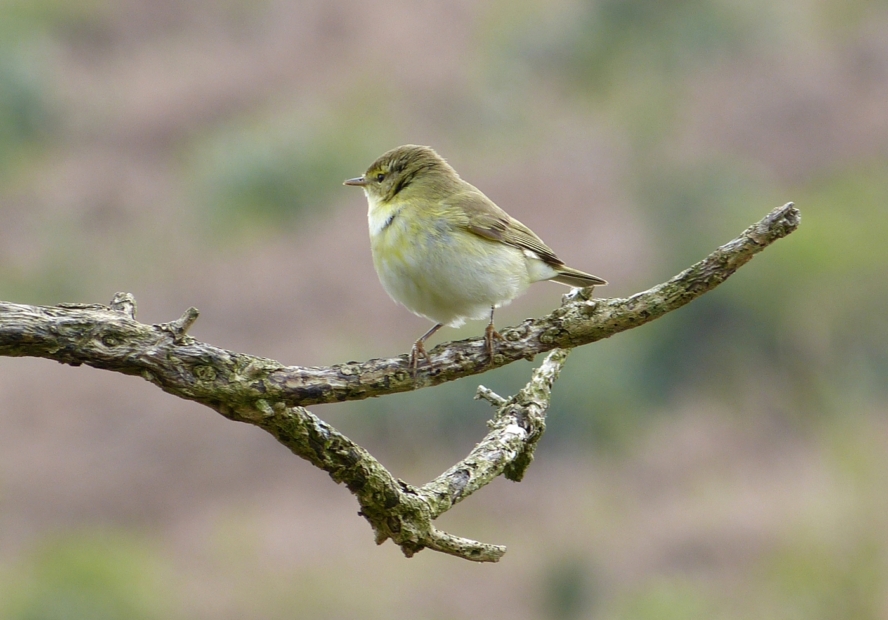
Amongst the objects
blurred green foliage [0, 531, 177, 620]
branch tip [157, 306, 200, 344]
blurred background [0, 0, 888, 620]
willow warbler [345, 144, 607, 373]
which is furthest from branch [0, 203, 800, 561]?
blurred green foliage [0, 531, 177, 620]

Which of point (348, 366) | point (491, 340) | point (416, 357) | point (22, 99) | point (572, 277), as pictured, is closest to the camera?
point (348, 366)

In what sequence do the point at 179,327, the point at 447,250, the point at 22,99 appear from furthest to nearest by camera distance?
the point at 22,99, the point at 447,250, the point at 179,327

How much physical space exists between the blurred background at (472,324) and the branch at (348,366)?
17.1m

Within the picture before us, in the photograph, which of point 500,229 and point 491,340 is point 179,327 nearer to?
point 491,340

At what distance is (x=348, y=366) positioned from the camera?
357 centimetres

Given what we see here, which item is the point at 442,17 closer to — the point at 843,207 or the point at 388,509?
the point at 843,207

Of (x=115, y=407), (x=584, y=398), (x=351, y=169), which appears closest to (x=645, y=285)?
(x=584, y=398)

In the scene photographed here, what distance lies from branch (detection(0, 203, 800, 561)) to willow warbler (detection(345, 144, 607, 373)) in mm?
883

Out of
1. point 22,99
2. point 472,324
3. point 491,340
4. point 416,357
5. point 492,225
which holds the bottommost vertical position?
point 416,357

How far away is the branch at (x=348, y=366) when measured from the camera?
10.5 ft

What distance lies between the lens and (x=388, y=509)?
12.5 ft

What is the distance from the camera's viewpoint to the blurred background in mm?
28844

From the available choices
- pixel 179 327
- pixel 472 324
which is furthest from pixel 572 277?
pixel 472 324

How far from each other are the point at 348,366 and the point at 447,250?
1.64m
